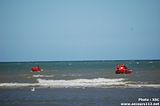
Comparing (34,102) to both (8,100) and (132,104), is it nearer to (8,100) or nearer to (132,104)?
(8,100)

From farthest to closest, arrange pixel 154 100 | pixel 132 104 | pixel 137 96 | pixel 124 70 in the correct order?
pixel 124 70 → pixel 137 96 → pixel 154 100 → pixel 132 104

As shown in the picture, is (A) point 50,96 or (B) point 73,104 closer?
(B) point 73,104

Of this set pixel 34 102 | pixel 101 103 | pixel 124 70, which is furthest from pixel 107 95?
pixel 124 70

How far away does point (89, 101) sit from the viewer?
3109cm

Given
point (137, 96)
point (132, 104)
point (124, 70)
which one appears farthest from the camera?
point (124, 70)

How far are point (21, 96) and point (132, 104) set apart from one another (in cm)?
1258

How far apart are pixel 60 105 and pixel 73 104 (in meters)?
1.12

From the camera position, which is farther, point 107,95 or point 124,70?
point 124,70

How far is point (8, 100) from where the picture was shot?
3234 centimetres

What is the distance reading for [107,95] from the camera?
35188 mm

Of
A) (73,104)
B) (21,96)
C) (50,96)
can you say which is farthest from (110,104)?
(21,96)

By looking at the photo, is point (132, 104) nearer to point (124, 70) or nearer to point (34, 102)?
point (34, 102)

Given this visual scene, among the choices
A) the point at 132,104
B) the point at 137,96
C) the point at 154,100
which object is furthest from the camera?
the point at 137,96

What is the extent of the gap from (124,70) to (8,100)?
47845 mm
